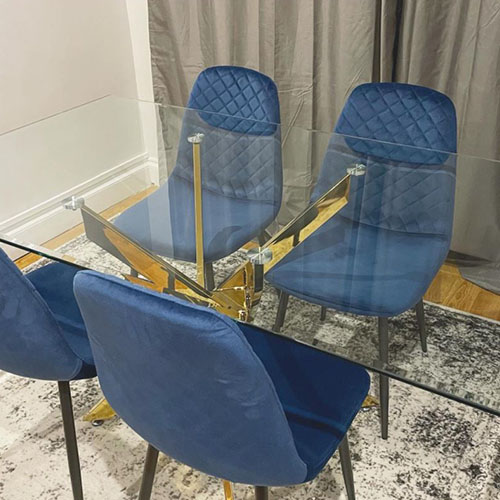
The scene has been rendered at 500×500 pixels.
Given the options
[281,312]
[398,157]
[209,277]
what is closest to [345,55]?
[398,157]

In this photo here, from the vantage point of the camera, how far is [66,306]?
5.76 feet

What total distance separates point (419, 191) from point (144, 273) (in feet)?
2.64

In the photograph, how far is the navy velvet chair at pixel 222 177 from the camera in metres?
1.79

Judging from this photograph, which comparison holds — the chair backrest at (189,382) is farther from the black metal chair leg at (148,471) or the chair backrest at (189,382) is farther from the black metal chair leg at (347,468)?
the black metal chair leg at (347,468)

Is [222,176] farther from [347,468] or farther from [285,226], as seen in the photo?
[347,468]

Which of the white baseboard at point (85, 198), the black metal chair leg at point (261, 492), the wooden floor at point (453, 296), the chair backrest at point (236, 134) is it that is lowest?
the black metal chair leg at point (261, 492)

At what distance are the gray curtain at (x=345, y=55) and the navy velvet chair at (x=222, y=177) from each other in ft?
0.27

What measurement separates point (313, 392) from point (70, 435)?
2.08ft

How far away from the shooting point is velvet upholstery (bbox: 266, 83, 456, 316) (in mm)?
1544

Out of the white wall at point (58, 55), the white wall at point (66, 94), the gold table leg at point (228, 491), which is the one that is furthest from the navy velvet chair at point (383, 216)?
A: the white wall at point (58, 55)

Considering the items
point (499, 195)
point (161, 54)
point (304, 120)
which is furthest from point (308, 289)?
point (161, 54)

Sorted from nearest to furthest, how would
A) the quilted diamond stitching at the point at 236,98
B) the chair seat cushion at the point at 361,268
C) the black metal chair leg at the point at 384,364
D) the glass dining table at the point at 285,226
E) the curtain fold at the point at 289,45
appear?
1. the black metal chair leg at the point at 384,364
2. the glass dining table at the point at 285,226
3. the chair seat cushion at the point at 361,268
4. the quilted diamond stitching at the point at 236,98
5. the curtain fold at the point at 289,45

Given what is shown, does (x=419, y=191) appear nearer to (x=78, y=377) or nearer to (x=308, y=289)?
(x=308, y=289)

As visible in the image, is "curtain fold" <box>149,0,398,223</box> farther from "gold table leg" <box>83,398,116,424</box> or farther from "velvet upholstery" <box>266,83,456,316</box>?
"gold table leg" <box>83,398,116,424</box>
